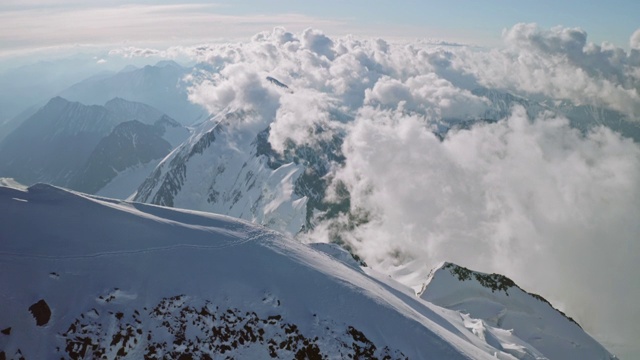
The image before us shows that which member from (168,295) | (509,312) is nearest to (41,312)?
(168,295)

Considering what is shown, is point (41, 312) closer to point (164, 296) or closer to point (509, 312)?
point (164, 296)

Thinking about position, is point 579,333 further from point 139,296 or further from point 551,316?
point 139,296

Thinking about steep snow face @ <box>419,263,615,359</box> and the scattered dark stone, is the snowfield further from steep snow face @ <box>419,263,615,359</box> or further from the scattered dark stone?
steep snow face @ <box>419,263,615,359</box>

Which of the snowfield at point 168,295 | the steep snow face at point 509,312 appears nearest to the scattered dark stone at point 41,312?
the snowfield at point 168,295

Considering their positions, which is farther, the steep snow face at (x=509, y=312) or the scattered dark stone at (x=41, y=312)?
the steep snow face at (x=509, y=312)

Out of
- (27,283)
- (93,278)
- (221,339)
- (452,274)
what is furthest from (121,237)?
(452,274)

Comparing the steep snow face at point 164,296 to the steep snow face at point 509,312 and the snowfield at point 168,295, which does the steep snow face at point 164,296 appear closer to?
the snowfield at point 168,295

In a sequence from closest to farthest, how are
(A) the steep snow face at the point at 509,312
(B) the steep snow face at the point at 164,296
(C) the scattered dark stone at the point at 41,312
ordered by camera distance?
(C) the scattered dark stone at the point at 41,312, (B) the steep snow face at the point at 164,296, (A) the steep snow face at the point at 509,312

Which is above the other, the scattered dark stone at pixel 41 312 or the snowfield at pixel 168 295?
the snowfield at pixel 168 295
